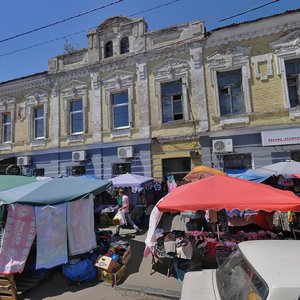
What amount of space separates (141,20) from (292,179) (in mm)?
10713

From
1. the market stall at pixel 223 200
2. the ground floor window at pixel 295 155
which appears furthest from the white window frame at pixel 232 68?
the market stall at pixel 223 200

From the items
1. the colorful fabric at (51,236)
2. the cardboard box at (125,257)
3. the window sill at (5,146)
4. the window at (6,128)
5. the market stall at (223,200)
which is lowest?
the cardboard box at (125,257)

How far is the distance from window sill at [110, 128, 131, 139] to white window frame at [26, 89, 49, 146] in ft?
15.1

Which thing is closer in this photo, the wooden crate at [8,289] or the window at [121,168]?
the wooden crate at [8,289]

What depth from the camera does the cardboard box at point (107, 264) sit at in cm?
597

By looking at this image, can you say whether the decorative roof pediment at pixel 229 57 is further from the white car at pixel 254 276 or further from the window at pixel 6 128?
the window at pixel 6 128

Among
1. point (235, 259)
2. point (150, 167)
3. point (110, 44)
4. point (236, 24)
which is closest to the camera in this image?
point (235, 259)

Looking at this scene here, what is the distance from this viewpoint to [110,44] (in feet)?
50.3

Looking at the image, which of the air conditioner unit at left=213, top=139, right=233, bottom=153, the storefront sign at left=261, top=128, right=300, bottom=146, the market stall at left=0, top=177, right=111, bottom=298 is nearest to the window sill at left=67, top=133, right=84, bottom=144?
the air conditioner unit at left=213, top=139, right=233, bottom=153

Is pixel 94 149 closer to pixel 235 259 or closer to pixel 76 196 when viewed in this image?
pixel 76 196

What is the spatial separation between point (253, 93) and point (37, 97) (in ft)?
40.5

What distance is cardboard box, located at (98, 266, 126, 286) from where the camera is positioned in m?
5.87

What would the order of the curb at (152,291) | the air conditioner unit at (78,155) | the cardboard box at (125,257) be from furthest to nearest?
the air conditioner unit at (78,155) < the cardboard box at (125,257) < the curb at (152,291)

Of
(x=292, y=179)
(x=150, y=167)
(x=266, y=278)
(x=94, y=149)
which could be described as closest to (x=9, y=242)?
(x=266, y=278)
